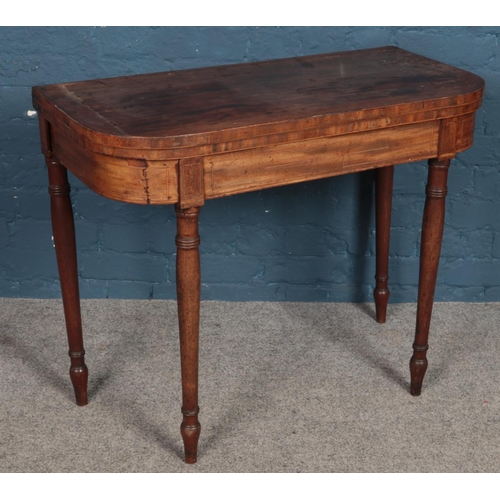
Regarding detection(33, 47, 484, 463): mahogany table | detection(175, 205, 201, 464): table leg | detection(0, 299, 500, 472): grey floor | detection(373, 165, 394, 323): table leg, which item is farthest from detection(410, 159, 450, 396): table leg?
detection(175, 205, 201, 464): table leg

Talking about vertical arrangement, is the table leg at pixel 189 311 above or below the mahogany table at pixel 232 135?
below

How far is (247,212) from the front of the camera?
3311 mm

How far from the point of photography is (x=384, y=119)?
2.36m

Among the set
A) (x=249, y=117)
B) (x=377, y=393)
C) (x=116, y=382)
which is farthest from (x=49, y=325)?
(x=249, y=117)

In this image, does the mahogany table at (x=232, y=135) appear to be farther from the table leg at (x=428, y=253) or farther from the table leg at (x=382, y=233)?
the table leg at (x=382, y=233)

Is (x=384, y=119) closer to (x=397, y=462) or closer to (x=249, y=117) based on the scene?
(x=249, y=117)

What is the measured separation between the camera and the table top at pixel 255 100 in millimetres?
2172

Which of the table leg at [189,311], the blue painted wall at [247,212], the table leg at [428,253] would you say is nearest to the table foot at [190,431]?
the table leg at [189,311]

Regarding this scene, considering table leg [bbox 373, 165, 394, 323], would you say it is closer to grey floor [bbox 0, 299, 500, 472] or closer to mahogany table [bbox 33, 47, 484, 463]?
grey floor [bbox 0, 299, 500, 472]

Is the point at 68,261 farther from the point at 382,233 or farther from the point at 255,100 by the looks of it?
the point at 382,233

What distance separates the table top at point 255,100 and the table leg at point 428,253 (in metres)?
0.21

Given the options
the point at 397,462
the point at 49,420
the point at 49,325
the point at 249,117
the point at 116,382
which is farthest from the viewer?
the point at 49,325

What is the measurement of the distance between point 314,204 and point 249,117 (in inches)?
43.2

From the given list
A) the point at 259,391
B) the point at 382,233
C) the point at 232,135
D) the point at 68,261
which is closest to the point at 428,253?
the point at 382,233
